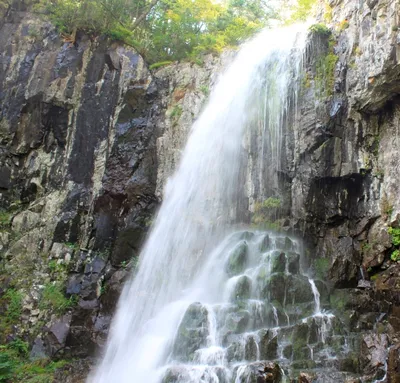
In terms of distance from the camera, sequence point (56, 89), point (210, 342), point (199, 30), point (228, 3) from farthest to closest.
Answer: point (228, 3)
point (199, 30)
point (56, 89)
point (210, 342)

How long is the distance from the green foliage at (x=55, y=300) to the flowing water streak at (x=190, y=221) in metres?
1.64

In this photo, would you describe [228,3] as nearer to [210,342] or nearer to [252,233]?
[252,233]

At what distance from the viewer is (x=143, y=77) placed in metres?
16.4

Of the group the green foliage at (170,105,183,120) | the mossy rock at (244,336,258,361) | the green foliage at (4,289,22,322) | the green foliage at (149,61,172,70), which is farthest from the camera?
the green foliage at (149,61,172,70)

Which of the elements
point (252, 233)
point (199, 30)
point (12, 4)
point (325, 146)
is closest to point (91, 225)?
point (252, 233)

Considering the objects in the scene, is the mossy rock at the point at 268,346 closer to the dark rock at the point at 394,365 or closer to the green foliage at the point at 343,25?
the dark rock at the point at 394,365

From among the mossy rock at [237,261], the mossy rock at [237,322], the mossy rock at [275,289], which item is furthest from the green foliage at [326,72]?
the mossy rock at [237,322]

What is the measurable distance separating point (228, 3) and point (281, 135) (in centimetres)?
1420

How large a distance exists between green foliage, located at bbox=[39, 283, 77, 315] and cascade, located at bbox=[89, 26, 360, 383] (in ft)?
5.50

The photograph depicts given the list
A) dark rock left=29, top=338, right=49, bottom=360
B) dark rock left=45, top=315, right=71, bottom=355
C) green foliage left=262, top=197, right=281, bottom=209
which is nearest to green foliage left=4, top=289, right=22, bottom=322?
dark rock left=29, top=338, right=49, bottom=360

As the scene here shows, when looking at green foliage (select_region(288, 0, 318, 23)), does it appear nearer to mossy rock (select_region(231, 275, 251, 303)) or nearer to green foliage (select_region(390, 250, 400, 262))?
green foliage (select_region(390, 250, 400, 262))

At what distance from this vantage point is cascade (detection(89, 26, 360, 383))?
8500mm

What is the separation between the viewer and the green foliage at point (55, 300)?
12.1m

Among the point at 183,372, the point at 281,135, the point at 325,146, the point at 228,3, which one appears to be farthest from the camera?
the point at 228,3
